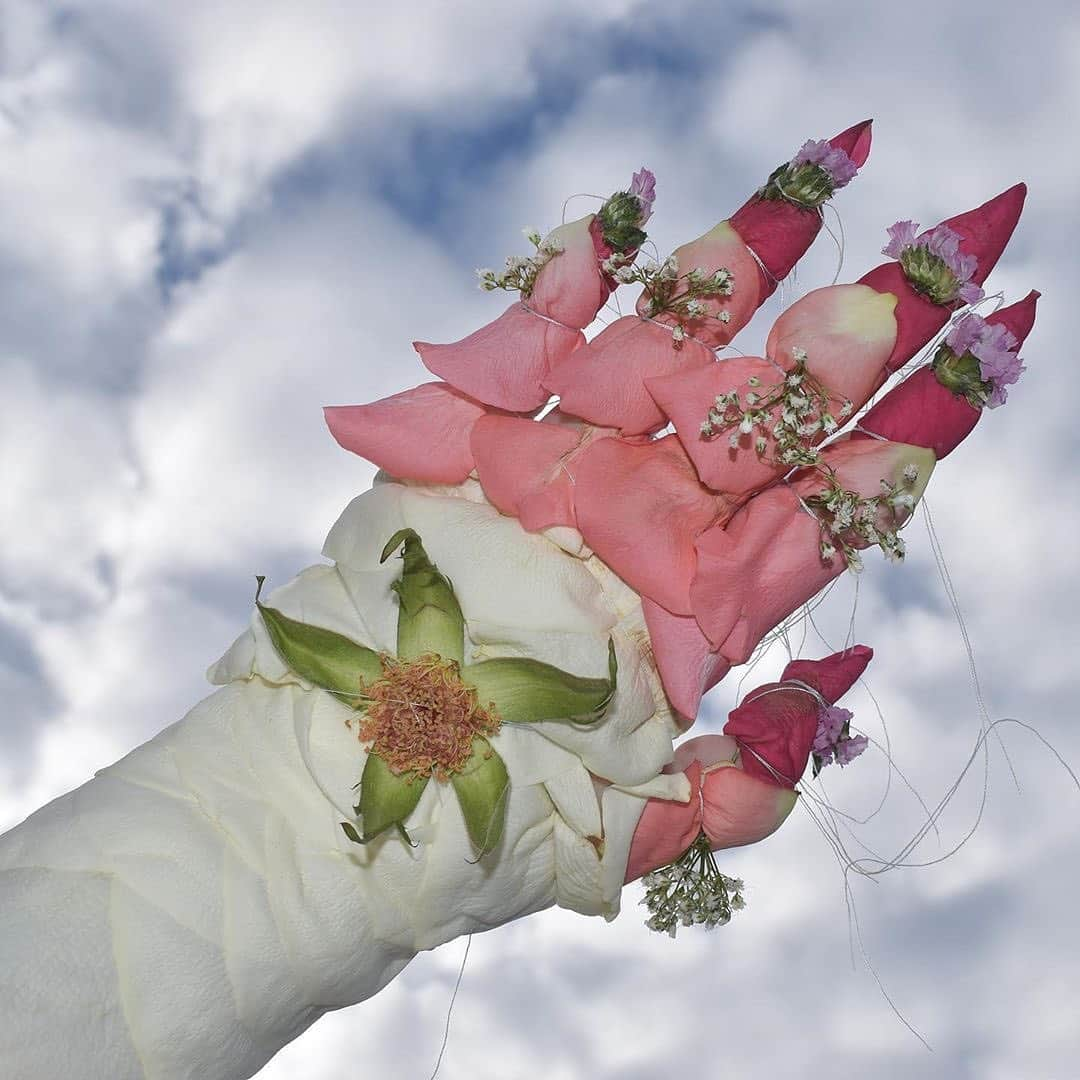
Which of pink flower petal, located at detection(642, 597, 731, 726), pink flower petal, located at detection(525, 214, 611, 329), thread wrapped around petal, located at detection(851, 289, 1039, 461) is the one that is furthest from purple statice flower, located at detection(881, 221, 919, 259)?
pink flower petal, located at detection(642, 597, 731, 726)

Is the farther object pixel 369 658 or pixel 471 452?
pixel 471 452

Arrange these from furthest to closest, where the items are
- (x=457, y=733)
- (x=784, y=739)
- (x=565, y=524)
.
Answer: (x=784, y=739), (x=565, y=524), (x=457, y=733)

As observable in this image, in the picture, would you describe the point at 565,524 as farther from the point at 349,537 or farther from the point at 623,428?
the point at 349,537

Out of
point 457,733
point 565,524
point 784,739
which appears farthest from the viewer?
point 784,739

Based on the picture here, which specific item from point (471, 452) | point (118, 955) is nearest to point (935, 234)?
point (471, 452)

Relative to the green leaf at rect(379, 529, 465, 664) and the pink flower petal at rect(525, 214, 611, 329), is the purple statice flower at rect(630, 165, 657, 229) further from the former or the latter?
the green leaf at rect(379, 529, 465, 664)

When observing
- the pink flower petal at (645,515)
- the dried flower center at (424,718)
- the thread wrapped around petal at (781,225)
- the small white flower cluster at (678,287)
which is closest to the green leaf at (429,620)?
the dried flower center at (424,718)
